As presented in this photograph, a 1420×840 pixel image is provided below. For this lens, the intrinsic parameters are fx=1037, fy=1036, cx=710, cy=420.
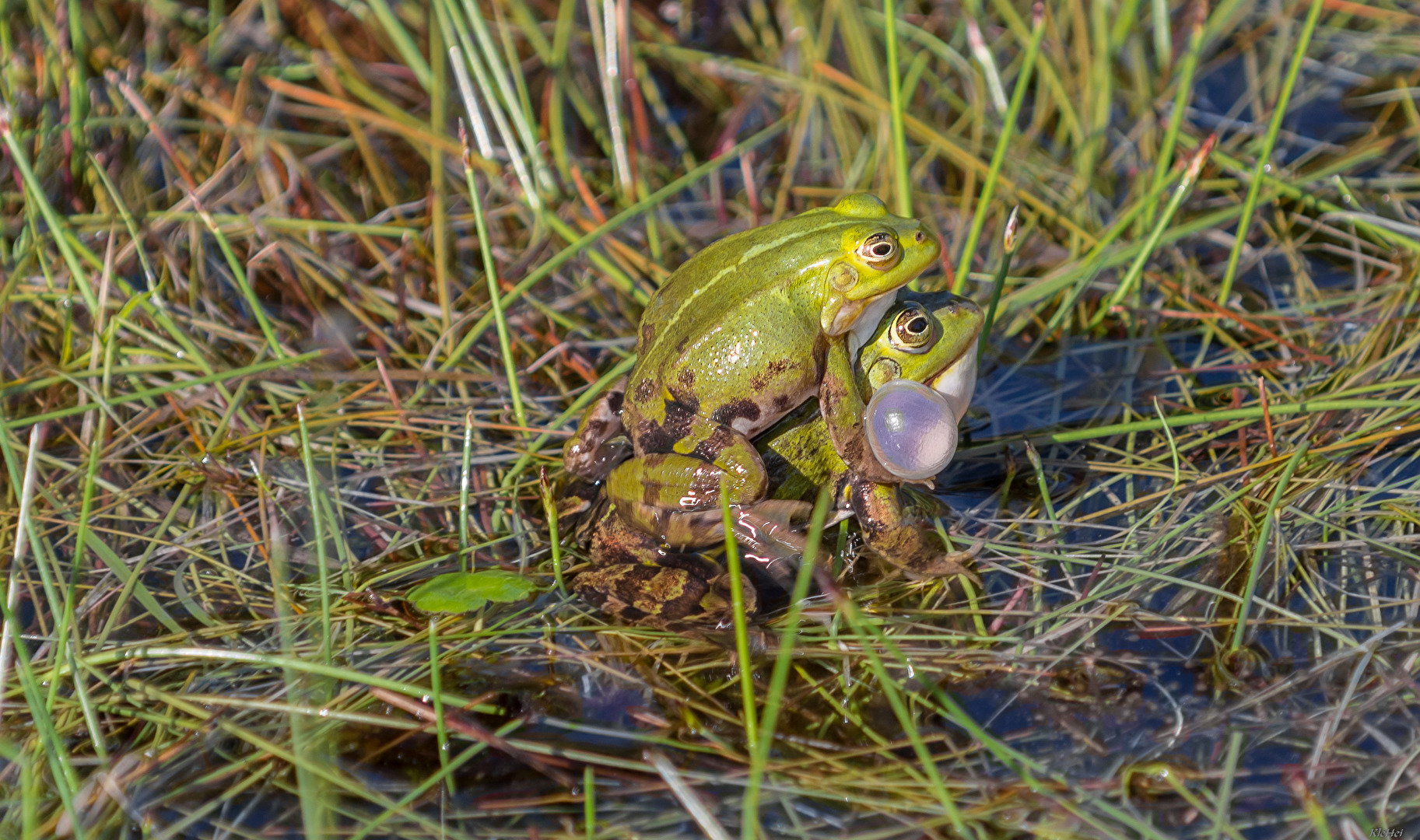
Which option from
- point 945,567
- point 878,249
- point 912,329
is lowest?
point 945,567

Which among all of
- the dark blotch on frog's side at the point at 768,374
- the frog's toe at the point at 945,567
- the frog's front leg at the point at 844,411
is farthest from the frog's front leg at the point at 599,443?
the frog's toe at the point at 945,567

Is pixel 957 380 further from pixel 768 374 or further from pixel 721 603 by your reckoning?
pixel 721 603

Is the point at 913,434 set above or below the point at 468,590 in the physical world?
above

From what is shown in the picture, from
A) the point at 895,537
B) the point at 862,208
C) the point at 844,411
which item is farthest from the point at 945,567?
the point at 862,208

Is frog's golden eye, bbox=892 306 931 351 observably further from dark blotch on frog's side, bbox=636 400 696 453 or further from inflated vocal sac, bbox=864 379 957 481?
dark blotch on frog's side, bbox=636 400 696 453

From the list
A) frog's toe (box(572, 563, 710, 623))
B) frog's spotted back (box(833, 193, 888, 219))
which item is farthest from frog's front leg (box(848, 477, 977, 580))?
frog's spotted back (box(833, 193, 888, 219))
